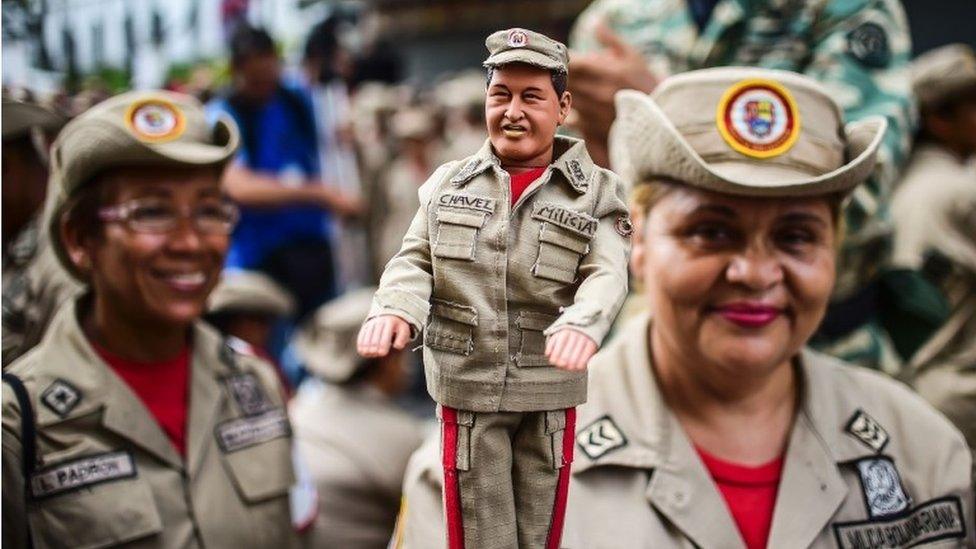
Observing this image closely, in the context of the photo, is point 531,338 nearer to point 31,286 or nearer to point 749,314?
point 749,314

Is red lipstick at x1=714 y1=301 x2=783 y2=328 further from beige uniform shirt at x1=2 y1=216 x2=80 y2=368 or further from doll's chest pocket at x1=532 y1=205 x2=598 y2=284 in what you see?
beige uniform shirt at x1=2 y1=216 x2=80 y2=368

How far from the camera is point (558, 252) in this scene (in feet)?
4.40

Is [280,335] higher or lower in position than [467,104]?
lower

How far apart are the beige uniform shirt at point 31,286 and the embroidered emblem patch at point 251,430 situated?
62cm

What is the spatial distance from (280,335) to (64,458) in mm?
3551

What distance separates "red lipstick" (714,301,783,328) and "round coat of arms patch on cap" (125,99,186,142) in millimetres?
1433

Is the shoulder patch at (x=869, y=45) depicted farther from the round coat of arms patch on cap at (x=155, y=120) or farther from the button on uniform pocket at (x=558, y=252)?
the button on uniform pocket at (x=558, y=252)

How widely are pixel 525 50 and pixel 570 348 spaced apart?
379 millimetres

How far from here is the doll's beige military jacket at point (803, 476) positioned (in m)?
2.43

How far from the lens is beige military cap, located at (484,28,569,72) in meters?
1.30

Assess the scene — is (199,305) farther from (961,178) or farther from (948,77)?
(948,77)

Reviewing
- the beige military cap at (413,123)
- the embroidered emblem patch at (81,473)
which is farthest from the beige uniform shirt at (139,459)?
the beige military cap at (413,123)

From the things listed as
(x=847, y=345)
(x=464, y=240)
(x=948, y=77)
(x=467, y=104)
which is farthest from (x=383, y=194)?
(x=464, y=240)

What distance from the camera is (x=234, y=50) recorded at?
582cm
